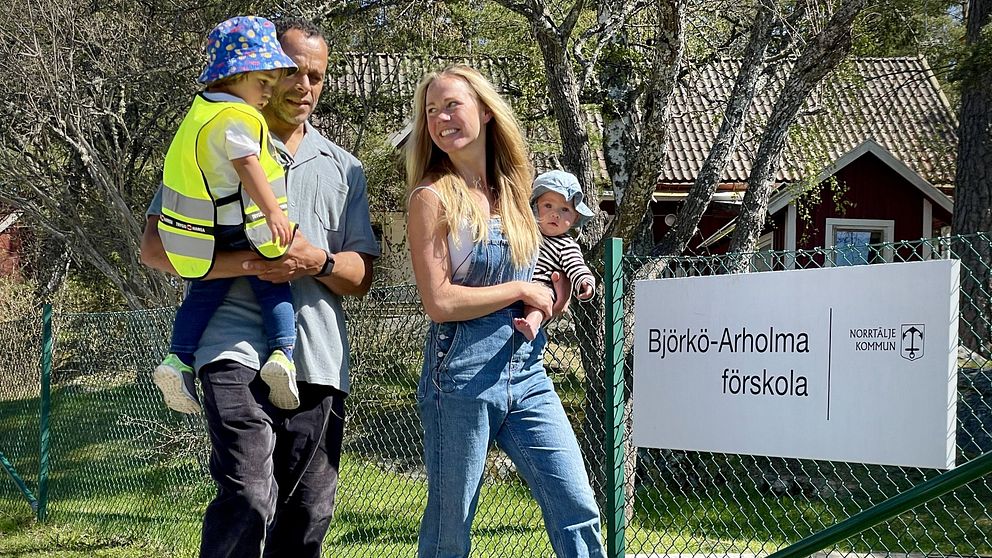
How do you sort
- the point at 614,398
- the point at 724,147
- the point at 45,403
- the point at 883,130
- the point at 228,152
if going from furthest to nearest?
the point at 883,130
the point at 724,147
the point at 45,403
the point at 614,398
the point at 228,152

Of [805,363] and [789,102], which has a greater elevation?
[789,102]

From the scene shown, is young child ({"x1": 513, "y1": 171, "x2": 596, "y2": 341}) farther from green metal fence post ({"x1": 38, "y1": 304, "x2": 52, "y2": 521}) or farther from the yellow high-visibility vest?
green metal fence post ({"x1": 38, "y1": 304, "x2": 52, "y2": 521})

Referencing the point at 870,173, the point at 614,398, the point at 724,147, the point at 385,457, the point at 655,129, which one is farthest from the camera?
the point at 870,173

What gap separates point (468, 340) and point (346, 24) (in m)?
5.77

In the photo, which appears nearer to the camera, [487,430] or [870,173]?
[487,430]

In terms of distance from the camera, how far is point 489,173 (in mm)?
3279

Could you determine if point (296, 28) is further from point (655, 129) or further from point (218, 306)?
point (655, 129)

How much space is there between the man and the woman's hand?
575 millimetres

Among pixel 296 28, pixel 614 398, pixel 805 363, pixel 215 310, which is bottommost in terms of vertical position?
pixel 614 398

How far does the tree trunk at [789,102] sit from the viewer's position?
700cm

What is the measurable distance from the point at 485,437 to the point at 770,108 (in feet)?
46.6

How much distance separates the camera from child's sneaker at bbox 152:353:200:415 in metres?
2.96

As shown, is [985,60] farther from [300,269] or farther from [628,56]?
[300,269]

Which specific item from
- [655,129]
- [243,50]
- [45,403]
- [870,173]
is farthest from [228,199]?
[870,173]
